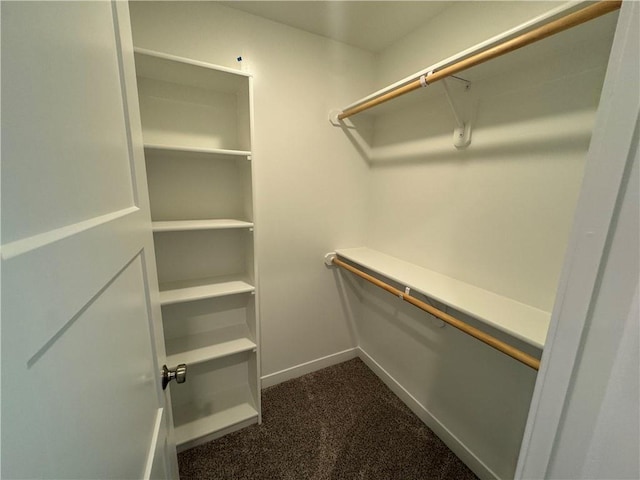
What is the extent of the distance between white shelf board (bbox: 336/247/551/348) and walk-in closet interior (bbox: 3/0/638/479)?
11 mm

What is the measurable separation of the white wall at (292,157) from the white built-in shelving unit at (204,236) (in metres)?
0.16

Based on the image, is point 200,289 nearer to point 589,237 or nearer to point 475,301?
point 475,301

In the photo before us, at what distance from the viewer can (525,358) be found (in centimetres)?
83

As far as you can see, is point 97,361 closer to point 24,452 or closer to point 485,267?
point 24,452

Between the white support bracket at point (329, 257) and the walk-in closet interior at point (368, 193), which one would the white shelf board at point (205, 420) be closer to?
the walk-in closet interior at point (368, 193)

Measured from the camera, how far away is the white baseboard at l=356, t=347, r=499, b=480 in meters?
1.28

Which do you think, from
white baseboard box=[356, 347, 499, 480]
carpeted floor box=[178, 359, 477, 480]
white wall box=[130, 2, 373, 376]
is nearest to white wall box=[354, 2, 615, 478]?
white baseboard box=[356, 347, 499, 480]

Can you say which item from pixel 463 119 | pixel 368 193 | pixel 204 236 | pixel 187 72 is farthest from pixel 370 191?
pixel 187 72

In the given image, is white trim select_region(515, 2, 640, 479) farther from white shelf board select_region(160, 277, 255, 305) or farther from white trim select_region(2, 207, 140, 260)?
white shelf board select_region(160, 277, 255, 305)

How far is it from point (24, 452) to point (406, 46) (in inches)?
83.6

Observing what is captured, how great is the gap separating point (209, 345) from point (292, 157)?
1.30 meters

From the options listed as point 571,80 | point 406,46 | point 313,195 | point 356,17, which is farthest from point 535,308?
point 356,17

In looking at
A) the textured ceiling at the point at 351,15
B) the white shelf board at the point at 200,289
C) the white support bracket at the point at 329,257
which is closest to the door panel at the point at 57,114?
the white shelf board at the point at 200,289

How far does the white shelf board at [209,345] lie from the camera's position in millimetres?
1383
